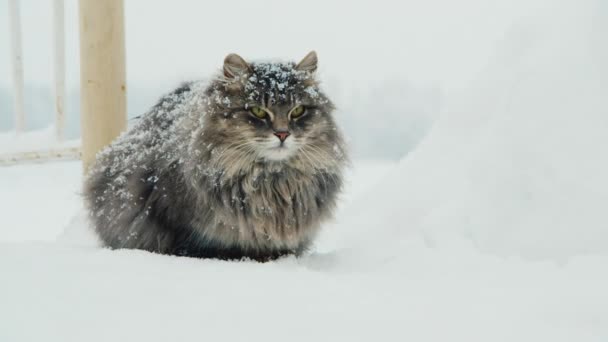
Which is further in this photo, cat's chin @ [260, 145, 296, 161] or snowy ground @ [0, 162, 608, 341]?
cat's chin @ [260, 145, 296, 161]

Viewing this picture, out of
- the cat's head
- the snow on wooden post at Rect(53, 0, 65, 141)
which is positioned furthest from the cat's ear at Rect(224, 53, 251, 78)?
the snow on wooden post at Rect(53, 0, 65, 141)

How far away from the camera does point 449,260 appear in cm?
155

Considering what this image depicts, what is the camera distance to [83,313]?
1.06 m

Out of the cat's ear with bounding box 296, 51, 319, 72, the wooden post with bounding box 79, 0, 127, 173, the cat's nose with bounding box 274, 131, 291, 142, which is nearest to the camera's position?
the cat's nose with bounding box 274, 131, 291, 142

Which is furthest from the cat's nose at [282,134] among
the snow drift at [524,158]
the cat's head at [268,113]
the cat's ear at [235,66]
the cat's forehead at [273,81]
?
the snow drift at [524,158]

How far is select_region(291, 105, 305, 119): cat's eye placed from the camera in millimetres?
1575

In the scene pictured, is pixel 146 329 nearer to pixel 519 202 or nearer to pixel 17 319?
pixel 17 319

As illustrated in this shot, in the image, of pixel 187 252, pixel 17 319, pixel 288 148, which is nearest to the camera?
pixel 17 319

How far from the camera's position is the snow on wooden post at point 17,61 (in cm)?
283

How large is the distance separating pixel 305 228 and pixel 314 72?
1.64 feet

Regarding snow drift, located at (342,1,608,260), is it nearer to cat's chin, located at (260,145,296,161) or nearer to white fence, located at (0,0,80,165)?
cat's chin, located at (260,145,296,161)

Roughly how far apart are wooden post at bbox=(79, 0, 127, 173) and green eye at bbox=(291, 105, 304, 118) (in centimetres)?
116

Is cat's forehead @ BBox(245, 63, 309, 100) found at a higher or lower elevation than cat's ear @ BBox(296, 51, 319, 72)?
lower

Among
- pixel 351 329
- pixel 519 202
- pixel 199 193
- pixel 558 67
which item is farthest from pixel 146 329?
pixel 558 67
